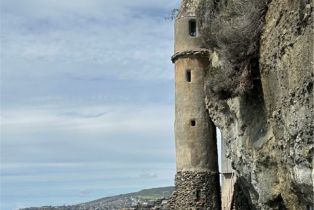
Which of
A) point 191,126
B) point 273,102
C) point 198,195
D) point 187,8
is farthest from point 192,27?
point 273,102

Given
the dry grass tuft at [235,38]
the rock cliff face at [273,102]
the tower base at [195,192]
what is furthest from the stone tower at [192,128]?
the dry grass tuft at [235,38]

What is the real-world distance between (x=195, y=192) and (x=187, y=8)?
916cm

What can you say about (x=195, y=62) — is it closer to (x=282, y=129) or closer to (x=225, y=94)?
(x=225, y=94)

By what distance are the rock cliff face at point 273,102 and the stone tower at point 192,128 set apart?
28.5 feet

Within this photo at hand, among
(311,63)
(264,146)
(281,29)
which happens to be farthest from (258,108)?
(311,63)

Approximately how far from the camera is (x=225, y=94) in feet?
69.6

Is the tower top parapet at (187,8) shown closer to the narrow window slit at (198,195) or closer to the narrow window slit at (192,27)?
the narrow window slit at (192,27)

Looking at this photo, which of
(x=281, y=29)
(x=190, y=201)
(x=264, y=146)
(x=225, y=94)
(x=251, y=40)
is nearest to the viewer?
(x=281, y=29)

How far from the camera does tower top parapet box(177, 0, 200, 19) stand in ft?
109

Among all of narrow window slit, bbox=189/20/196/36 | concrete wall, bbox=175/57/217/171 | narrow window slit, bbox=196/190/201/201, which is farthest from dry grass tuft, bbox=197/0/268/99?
narrow window slit, bbox=189/20/196/36

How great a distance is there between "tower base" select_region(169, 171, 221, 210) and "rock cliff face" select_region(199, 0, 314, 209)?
861cm

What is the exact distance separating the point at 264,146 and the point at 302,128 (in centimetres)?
447

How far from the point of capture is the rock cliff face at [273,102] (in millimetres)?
13961

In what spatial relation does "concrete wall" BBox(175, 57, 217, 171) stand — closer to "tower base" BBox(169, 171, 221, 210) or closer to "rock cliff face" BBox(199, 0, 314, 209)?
"tower base" BBox(169, 171, 221, 210)
